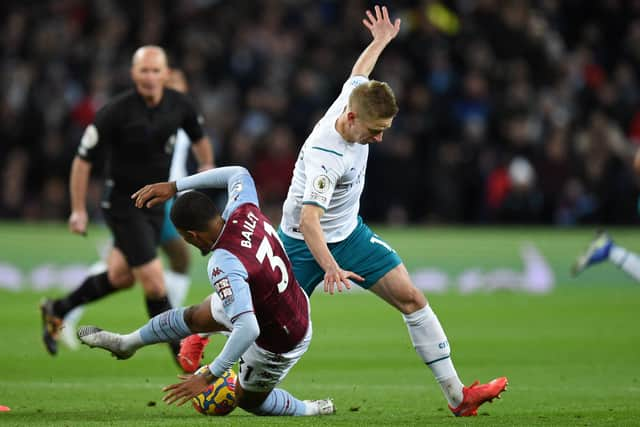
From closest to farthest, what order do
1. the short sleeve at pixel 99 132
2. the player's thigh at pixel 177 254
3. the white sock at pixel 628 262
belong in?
the short sleeve at pixel 99 132
the player's thigh at pixel 177 254
the white sock at pixel 628 262

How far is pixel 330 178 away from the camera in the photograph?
22.6ft

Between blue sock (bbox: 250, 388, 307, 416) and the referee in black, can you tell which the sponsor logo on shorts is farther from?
the referee in black

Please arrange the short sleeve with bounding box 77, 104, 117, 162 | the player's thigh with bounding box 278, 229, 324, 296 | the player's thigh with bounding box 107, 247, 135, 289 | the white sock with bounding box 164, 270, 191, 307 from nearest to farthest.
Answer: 1. the player's thigh with bounding box 278, 229, 324, 296
2. the short sleeve with bounding box 77, 104, 117, 162
3. the player's thigh with bounding box 107, 247, 135, 289
4. the white sock with bounding box 164, 270, 191, 307

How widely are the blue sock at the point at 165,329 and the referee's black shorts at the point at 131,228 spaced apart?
9.34 feet

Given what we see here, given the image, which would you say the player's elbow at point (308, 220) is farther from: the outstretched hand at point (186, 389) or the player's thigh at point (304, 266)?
the outstretched hand at point (186, 389)

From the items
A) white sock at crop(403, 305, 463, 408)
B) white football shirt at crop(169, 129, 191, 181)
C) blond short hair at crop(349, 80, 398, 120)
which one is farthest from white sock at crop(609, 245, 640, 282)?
blond short hair at crop(349, 80, 398, 120)

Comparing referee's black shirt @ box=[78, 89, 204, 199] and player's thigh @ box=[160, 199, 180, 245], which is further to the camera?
player's thigh @ box=[160, 199, 180, 245]

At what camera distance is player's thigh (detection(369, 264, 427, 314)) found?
7.26 metres

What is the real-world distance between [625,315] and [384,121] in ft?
27.5

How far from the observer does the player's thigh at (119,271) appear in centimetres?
996

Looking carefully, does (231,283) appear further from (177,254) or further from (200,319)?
(177,254)

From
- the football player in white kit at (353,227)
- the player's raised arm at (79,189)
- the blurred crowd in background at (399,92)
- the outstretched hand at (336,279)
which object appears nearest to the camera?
the outstretched hand at (336,279)

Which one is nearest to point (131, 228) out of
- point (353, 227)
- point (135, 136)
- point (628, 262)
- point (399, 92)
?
point (135, 136)

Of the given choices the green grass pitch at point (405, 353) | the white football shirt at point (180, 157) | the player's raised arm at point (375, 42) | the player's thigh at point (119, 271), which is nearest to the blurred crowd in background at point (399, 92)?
the green grass pitch at point (405, 353)
